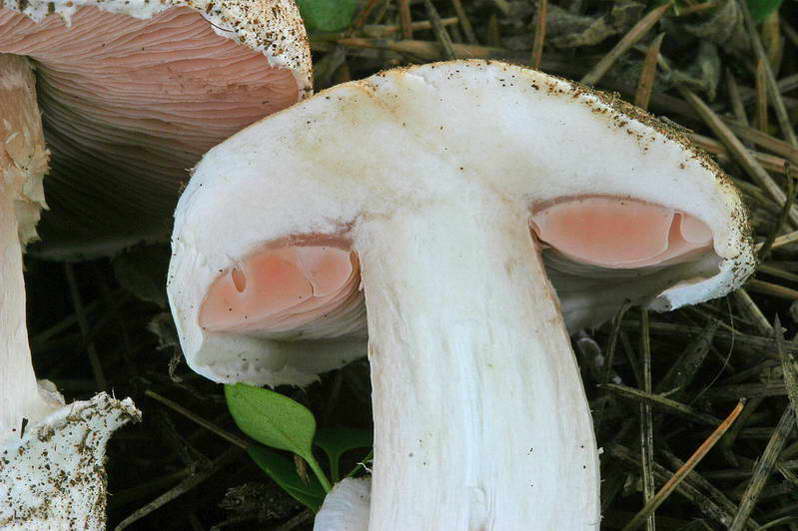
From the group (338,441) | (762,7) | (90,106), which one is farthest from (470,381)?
(762,7)

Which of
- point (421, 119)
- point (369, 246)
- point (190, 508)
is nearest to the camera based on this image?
point (421, 119)

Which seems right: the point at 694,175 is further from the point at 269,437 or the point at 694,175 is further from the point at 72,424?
the point at 72,424

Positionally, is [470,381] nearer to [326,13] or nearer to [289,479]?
[289,479]

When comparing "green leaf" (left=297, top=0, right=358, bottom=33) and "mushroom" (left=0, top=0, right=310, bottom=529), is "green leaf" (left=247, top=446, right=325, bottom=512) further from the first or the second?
"green leaf" (left=297, top=0, right=358, bottom=33)

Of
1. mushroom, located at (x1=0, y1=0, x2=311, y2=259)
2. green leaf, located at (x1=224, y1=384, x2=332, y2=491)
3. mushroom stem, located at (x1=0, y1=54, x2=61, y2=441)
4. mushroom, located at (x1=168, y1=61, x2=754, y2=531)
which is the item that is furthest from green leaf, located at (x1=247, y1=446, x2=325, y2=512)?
mushroom, located at (x1=0, y1=0, x2=311, y2=259)

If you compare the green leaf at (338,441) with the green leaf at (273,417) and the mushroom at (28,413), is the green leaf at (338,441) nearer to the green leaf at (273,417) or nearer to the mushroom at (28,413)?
the green leaf at (273,417)

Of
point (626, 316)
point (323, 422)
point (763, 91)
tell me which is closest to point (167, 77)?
point (323, 422)

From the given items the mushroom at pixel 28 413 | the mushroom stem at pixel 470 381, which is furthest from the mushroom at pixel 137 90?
the mushroom stem at pixel 470 381
